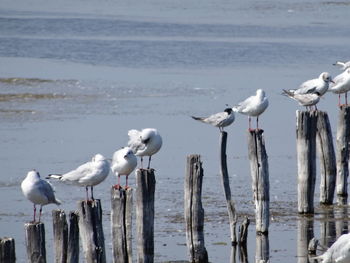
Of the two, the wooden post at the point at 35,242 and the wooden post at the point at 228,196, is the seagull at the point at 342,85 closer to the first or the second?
the wooden post at the point at 228,196

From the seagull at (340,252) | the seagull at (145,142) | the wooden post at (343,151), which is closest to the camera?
the seagull at (340,252)

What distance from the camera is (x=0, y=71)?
1385 inches

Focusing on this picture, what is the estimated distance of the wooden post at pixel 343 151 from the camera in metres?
16.2

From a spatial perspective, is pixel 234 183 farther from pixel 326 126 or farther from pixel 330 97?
pixel 330 97

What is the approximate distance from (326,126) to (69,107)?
12.7 metres

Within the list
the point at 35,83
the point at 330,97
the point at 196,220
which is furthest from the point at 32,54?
the point at 196,220

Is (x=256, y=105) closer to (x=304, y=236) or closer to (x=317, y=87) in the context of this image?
(x=317, y=87)

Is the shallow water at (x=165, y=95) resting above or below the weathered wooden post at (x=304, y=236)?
above

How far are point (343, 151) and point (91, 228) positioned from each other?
6.53m

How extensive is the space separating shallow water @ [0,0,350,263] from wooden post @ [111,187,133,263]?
136 cm

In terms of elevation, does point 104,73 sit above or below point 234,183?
above

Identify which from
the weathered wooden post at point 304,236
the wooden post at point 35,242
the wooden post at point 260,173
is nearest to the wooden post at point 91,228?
the wooden post at point 35,242

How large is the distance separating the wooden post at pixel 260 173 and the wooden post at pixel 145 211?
2.33 m

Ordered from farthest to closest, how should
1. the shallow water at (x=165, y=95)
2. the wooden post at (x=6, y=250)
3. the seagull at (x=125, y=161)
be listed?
the shallow water at (x=165, y=95)
the seagull at (x=125, y=161)
the wooden post at (x=6, y=250)
